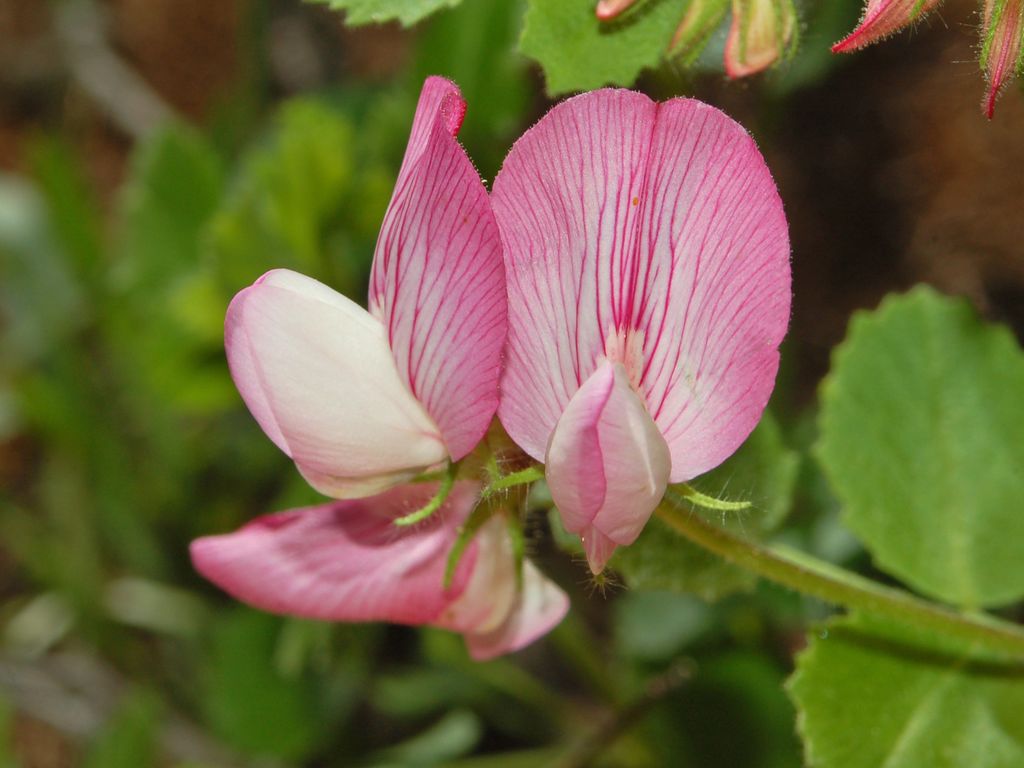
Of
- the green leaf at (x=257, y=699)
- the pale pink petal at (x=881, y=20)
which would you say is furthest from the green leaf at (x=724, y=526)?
the green leaf at (x=257, y=699)

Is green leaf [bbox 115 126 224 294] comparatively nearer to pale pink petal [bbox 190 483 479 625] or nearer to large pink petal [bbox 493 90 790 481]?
pale pink petal [bbox 190 483 479 625]

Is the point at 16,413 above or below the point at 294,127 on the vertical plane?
below

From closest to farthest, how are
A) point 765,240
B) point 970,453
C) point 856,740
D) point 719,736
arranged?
point 765,240
point 856,740
point 970,453
point 719,736

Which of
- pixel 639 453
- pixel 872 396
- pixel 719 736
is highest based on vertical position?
pixel 639 453

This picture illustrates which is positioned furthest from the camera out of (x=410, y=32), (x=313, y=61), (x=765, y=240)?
(x=313, y=61)

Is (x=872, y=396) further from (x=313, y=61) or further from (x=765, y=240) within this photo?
(x=313, y=61)

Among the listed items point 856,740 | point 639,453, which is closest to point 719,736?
point 856,740
